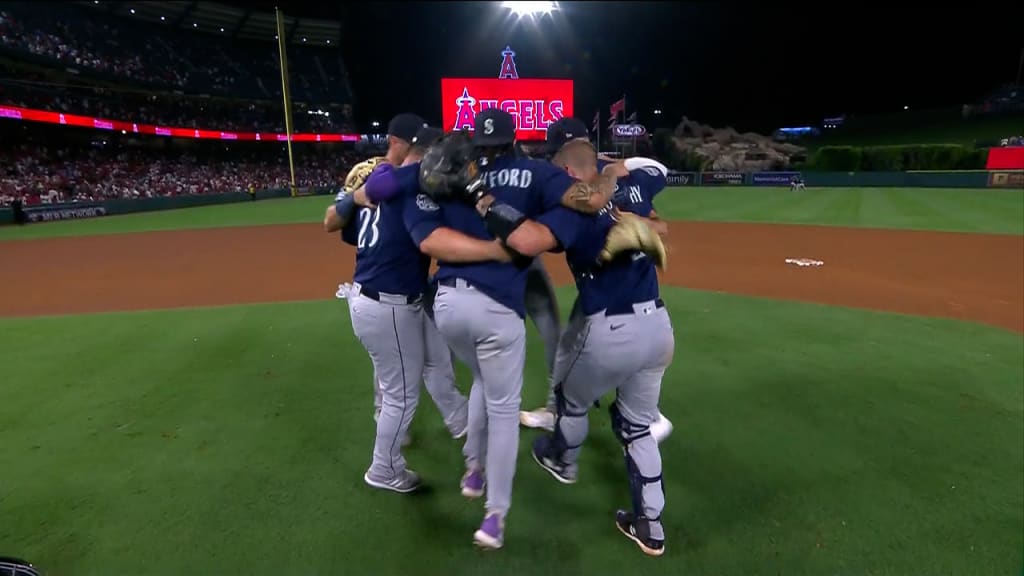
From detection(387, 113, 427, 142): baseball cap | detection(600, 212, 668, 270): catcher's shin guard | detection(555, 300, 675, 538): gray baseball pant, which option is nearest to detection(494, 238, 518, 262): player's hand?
detection(600, 212, 668, 270): catcher's shin guard

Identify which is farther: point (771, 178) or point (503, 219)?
point (771, 178)

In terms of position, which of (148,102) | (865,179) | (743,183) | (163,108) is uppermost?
(148,102)

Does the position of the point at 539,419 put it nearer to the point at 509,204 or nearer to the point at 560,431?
the point at 560,431

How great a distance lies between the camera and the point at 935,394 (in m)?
4.38

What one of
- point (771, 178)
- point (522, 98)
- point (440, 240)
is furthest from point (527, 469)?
point (771, 178)

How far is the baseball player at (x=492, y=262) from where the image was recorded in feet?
7.80

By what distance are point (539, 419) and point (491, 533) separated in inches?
59.6

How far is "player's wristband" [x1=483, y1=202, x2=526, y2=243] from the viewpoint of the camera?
7.44ft

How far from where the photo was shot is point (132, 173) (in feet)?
111

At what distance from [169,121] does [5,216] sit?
66.6 ft

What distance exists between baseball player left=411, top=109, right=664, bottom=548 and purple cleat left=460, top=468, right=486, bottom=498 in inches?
21.4

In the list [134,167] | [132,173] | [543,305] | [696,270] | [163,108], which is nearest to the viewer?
[543,305]

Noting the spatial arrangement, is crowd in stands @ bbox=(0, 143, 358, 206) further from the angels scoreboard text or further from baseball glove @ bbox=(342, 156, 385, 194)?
baseball glove @ bbox=(342, 156, 385, 194)

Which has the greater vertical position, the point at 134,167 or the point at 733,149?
the point at 733,149
